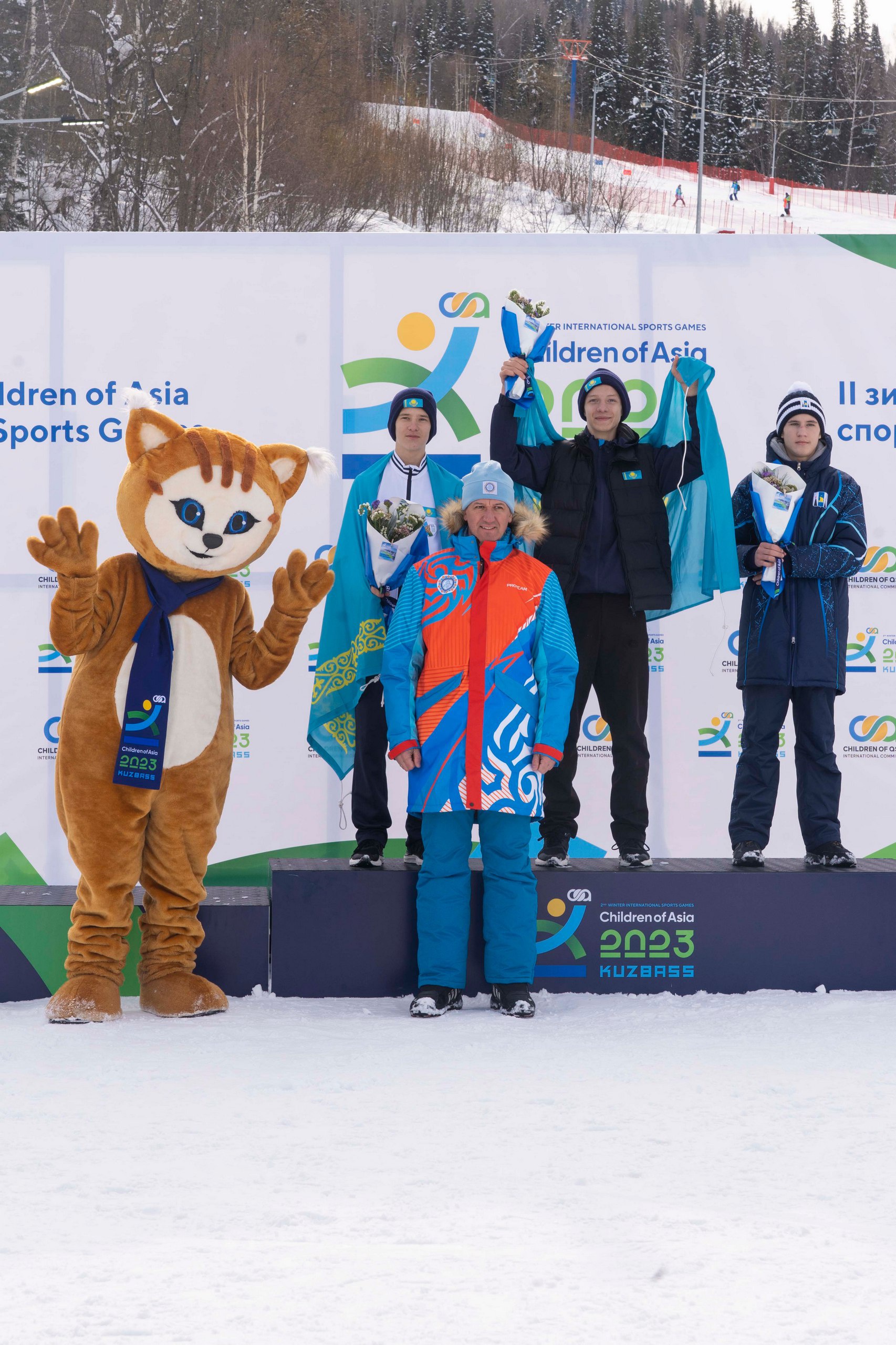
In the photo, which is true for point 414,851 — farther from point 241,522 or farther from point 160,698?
point 241,522

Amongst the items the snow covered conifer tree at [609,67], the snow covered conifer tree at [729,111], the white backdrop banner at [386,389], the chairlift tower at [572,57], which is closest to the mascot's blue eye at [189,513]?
the white backdrop banner at [386,389]

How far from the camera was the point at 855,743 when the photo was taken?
4688mm

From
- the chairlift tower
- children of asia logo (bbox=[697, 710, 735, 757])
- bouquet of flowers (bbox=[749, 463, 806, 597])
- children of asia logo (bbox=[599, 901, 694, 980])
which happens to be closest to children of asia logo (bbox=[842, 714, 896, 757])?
children of asia logo (bbox=[697, 710, 735, 757])

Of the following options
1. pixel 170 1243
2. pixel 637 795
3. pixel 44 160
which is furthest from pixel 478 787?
pixel 44 160

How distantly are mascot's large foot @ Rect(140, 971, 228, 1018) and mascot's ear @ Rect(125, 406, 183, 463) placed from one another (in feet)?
4.40

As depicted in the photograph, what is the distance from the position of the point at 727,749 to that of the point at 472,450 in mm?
1514

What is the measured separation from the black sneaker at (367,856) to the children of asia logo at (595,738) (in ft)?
4.40

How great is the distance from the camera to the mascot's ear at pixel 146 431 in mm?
3098

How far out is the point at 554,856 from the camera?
11.7 feet

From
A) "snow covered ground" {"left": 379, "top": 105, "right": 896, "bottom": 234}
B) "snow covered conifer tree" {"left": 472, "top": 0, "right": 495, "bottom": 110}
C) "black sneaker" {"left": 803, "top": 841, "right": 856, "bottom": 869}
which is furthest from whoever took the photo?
"snow covered conifer tree" {"left": 472, "top": 0, "right": 495, "bottom": 110}

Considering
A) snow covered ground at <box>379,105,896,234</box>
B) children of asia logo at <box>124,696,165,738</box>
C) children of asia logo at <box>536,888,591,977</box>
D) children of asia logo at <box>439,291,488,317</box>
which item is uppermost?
snow covered ground at <box>379,105,896,234</box>

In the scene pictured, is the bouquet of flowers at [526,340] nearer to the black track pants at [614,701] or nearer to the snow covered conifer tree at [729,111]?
the black track pants at [614,701]

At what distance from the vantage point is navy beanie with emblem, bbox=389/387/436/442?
3.71 m

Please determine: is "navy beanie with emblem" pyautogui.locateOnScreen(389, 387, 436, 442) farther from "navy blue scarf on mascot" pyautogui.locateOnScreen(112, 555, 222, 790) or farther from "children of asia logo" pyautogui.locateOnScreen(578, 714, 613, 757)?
"children of asia logo" pyautogui.locateOnScreen(578, 714, 613, 757)
